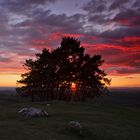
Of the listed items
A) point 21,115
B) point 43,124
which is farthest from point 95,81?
point 43,124

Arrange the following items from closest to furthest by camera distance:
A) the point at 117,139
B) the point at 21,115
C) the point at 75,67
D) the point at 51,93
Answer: the point at 117,139 → the point at 21,115 → the point at 75,67 → the point at 51,93

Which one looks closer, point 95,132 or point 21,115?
point 95,132

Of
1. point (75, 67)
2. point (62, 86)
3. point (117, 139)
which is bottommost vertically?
point (117, 139)

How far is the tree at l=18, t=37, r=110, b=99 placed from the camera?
6281 centimetres

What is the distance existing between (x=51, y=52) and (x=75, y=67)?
6.46 metres

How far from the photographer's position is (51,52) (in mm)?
64812

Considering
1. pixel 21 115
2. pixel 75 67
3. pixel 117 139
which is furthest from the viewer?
pixel 75 67

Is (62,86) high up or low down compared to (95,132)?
→ up

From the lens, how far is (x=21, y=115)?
88.6 feet

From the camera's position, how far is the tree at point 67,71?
206ft

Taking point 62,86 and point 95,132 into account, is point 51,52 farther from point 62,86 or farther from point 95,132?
point 95,132

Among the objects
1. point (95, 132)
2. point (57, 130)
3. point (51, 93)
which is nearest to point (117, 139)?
point (95, 132)

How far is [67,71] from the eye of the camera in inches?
2445

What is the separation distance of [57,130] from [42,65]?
4512 cm
